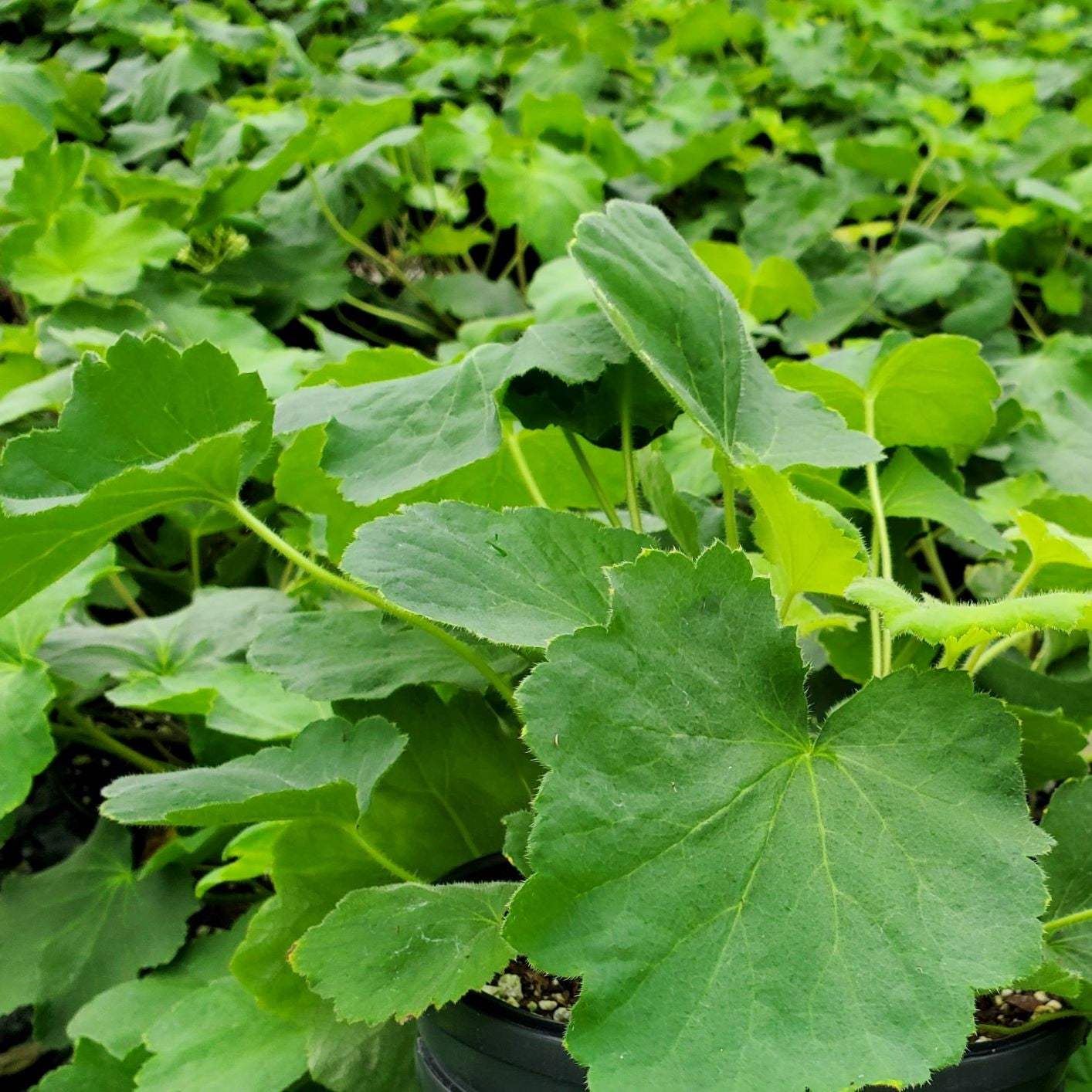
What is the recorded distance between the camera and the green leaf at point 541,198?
151 centimetres

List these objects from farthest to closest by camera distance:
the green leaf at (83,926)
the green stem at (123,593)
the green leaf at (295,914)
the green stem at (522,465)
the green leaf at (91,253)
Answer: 1. the green leaf at (91,253)
2. the green stem at (123,593)
3. the green leaf at (83,926)
4. the green stem at (522,465)
5. the green leaf at (295,914)

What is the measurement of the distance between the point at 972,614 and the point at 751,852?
0.13 m

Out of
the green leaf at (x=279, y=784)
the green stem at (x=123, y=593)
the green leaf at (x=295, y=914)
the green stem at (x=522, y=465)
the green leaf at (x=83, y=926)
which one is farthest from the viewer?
the green stem at (x=123, y=593)

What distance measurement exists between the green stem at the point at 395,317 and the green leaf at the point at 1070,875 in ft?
4.06

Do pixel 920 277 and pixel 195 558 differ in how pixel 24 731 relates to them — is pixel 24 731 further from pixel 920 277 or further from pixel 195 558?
pixel 920 277

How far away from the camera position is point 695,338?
23.3 inches

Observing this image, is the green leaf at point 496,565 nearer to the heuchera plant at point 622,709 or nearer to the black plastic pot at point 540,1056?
the heuchera plant at point 622,709

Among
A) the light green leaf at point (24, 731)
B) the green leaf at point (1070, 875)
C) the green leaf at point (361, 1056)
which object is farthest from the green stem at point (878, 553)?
the light green leaf at point (24, 731)

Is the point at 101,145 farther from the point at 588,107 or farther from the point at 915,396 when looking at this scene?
the point at 915,396

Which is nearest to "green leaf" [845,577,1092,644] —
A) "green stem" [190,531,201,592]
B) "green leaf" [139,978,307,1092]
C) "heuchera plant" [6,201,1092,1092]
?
"heuchera plant" [6,201,1092,1092]

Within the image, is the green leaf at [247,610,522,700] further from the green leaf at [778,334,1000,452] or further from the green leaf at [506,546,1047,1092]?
the green leaf at [778,334,1000,452]

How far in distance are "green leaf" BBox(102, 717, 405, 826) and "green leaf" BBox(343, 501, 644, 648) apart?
99 millimetres

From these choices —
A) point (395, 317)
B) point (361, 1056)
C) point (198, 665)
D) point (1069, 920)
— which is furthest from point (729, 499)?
point (395, 317)

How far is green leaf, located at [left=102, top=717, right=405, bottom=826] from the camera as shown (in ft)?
1.63
